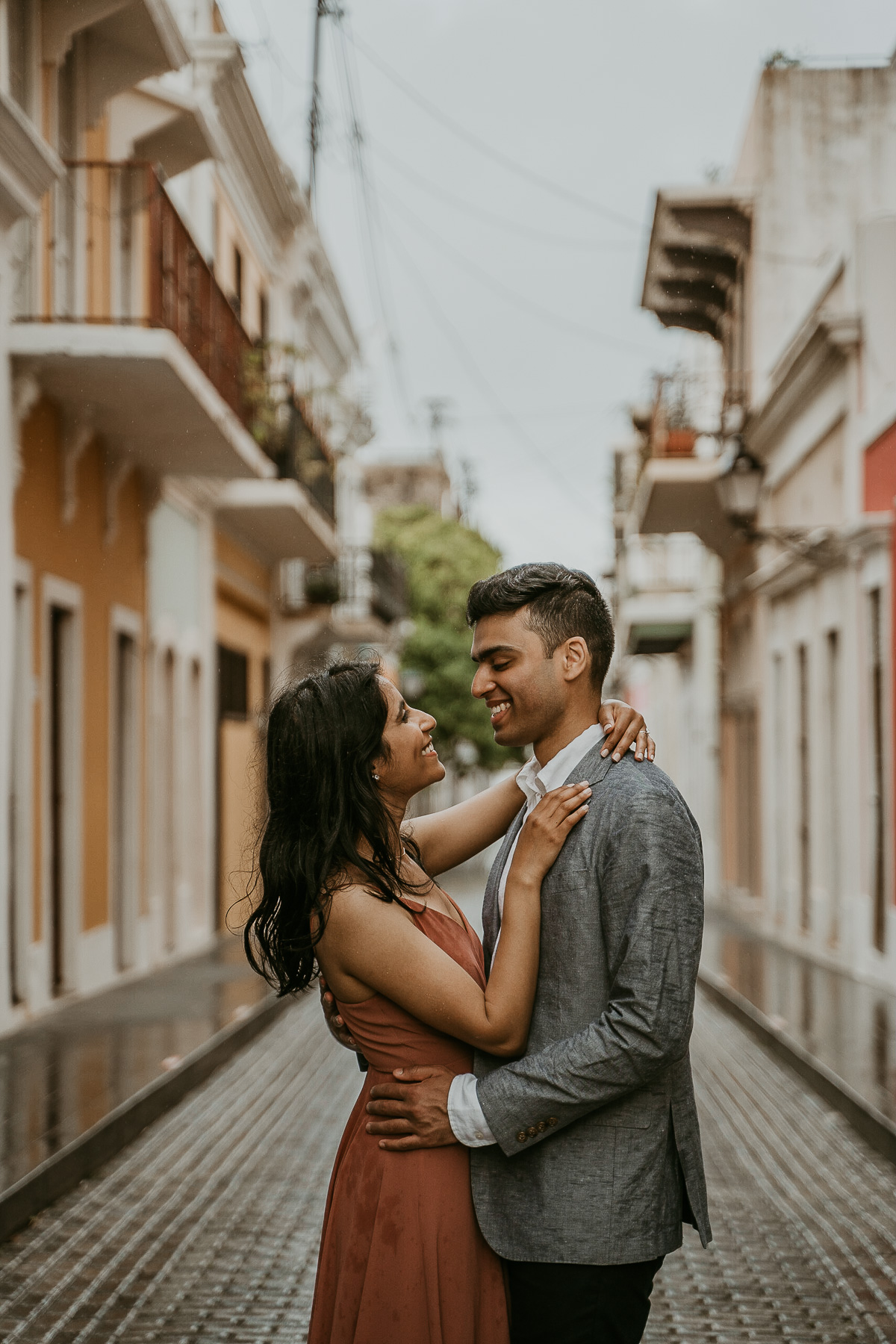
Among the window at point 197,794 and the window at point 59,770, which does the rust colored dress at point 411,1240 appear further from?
the window at point 197,794

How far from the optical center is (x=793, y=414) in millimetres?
17391

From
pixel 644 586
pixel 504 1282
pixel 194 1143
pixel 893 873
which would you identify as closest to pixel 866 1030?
pixel 893 873

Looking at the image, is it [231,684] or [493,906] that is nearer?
[493,906]

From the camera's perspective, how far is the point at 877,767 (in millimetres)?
13867

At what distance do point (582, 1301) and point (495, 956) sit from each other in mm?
560

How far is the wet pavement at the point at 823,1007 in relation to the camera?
8.46 m

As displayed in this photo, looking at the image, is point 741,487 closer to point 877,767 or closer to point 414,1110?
point 877,767

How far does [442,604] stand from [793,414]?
26050 mm

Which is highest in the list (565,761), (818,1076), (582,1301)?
(565,761)

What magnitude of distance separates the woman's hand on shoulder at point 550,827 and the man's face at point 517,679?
0.16 m

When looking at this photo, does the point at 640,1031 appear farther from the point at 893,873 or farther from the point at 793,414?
the point at 793,414

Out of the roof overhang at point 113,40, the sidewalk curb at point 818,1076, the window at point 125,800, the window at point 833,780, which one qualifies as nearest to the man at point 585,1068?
the sidewalk curb at point 818,1076

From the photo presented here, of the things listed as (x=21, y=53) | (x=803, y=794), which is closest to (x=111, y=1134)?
(x=21, y=53)

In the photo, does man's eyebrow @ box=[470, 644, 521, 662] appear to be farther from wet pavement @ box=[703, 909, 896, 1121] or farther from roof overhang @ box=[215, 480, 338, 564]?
roof overhang @ box=[215, 480, 338, 564]
